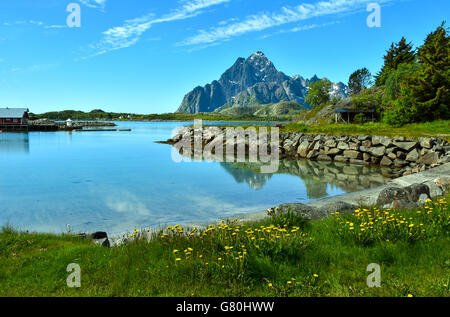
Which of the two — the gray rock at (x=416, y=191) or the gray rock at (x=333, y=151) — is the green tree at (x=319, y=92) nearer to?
the gray rock at (x=333, y=151)

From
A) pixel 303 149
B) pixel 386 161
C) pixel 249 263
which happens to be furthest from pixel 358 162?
pixel 249 263

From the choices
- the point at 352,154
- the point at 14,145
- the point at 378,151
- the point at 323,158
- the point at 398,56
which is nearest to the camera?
the point at 378,151

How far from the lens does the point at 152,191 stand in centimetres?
1964

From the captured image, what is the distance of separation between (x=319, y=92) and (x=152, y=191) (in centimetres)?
9833

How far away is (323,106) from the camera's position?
72625 millimetres

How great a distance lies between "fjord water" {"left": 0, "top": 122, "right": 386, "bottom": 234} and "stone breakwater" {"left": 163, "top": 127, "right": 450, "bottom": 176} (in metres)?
2.27

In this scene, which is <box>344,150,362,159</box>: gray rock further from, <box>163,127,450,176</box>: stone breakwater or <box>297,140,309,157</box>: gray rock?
<box>297,140,309,157</box>: gray rock

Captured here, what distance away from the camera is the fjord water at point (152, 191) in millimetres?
13570

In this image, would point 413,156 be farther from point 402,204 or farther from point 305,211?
point 305,211

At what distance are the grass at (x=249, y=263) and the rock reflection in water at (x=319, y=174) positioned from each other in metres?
10.9

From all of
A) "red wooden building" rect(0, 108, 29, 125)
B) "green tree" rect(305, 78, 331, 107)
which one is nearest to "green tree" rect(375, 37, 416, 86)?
"green tree" rect(305, 78, 331, 107)

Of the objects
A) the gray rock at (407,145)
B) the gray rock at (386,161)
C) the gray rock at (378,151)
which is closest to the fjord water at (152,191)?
the gray rock at (386,161)
